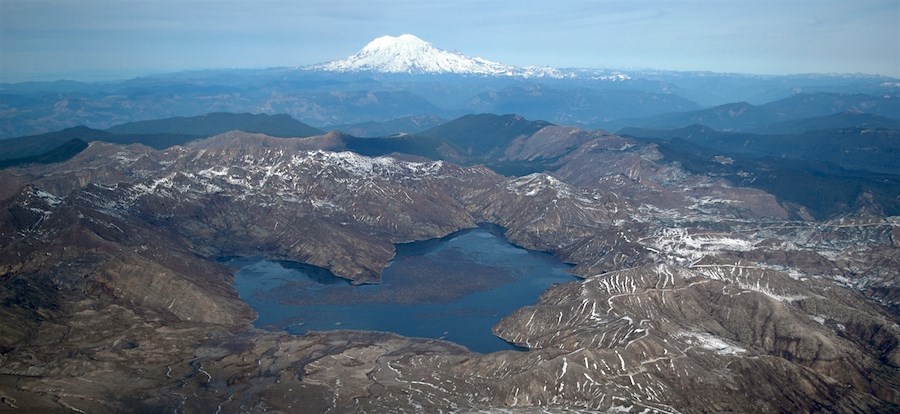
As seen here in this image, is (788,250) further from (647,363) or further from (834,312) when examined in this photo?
(647,363)

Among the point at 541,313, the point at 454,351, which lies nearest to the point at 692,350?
the point at 541,313

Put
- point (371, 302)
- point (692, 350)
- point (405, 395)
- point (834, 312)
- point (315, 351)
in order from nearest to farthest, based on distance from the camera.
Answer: point (405, 395)
point (692, 350)
point (315, 351)
point (834, 312)
point (371, 302)

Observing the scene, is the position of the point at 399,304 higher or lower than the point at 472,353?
lower

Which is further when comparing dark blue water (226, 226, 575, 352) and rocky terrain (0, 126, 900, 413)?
dark blue water (226, 226, 575, 352)

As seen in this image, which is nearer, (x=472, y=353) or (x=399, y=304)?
(x=472, y=353)

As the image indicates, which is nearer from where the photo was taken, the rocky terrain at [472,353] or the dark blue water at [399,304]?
the rocky terrain at [472,353]

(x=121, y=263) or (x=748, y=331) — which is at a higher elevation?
(x=121, y=263)

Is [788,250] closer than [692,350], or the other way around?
[692,350]

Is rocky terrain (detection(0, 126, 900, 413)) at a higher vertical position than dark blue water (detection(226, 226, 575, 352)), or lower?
higher

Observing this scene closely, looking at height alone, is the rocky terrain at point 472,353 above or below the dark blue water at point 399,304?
above

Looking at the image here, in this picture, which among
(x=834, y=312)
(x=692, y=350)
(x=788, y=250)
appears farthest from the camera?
(x=788, y=250)

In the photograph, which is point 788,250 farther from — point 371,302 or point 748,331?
point 371,302
